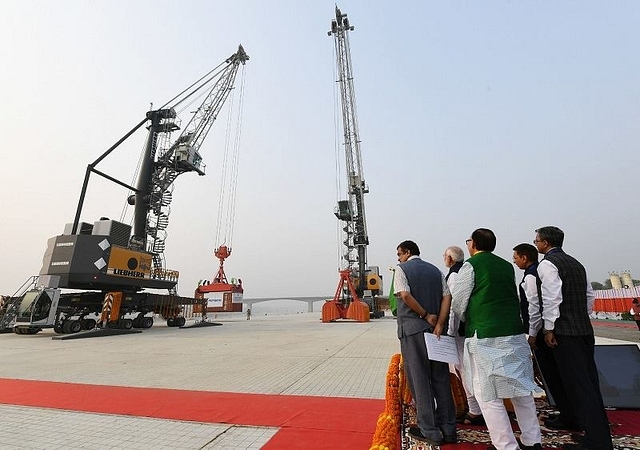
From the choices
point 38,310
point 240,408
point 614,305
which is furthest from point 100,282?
point 614,305

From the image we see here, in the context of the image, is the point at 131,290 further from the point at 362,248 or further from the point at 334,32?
the point at 334,32

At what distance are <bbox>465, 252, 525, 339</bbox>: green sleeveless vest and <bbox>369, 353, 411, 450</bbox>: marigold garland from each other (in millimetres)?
948

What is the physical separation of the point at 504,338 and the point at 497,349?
0.31ft

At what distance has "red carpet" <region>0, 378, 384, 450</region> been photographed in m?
2.91

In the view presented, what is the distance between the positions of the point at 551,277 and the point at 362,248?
30.0 metres

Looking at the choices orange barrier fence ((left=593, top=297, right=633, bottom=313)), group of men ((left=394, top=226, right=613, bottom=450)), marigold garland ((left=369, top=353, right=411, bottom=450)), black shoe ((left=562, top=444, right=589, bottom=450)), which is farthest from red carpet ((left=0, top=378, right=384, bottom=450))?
orange barrier fence ((left=593, top=297, right=633, bottom=313))

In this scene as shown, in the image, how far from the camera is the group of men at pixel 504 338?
7.72 feet

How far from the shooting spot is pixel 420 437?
268cm

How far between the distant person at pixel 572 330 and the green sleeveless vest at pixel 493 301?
0.42 m

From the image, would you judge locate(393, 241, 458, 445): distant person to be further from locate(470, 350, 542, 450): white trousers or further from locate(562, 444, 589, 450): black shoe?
locate(562, 444, 589, 450): black shoe

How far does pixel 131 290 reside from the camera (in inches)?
669

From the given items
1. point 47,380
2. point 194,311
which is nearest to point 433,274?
point 47,380

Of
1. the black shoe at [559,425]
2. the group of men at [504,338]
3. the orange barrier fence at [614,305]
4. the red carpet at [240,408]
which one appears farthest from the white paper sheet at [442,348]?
the orange barrier fence at [614,305]

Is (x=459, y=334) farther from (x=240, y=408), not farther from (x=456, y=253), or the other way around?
(x=240, y=408)
